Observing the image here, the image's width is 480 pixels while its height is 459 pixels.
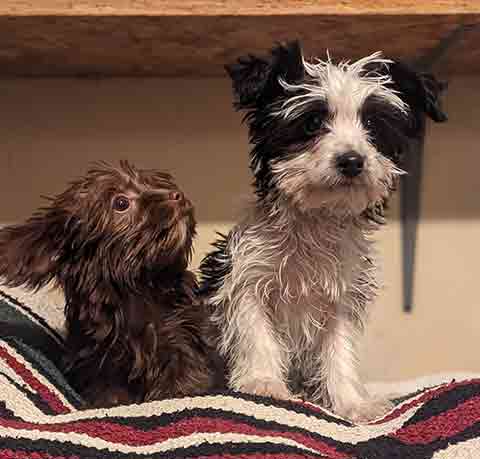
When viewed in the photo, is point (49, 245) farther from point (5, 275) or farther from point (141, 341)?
point (141, 341)

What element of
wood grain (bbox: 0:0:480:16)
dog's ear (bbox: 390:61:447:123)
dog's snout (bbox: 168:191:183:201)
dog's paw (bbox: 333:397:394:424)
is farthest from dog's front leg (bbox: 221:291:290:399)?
wood grain (bbox: 0:0:480:16)

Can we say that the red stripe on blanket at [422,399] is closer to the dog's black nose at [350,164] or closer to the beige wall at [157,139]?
the dog's black nose at [350,164]

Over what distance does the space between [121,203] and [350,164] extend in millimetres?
389

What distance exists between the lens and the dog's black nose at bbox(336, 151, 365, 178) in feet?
4.01

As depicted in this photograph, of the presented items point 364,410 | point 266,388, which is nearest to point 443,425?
point 364,410

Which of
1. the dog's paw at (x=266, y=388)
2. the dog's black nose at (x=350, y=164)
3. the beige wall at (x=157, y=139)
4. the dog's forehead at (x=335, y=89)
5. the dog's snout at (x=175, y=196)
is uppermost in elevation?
Result: the beige wall at (x=157, y=139)

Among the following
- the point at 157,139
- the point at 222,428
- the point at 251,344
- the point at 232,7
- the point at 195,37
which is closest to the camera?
the point at 222,428

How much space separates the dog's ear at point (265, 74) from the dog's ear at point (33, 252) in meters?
0.39

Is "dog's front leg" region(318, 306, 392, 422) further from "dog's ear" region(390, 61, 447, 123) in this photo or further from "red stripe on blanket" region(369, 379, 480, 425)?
"dog's ear" region(390, 61, 447, 123)

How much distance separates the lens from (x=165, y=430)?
1.06 m

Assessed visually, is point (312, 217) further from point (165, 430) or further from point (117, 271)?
point (165, 430)

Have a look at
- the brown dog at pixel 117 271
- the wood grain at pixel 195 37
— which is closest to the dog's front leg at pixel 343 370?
the brown dog at pixel 117 271

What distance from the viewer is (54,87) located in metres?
2.06

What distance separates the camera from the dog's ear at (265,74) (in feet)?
4.22
